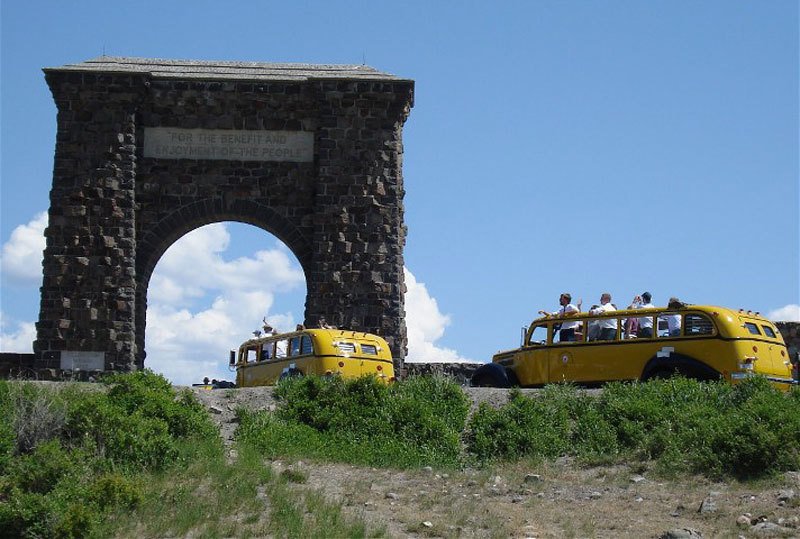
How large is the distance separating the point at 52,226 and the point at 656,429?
55.1 feet

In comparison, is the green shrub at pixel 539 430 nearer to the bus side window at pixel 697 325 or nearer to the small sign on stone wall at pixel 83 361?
the bus side window at pixel 697 325

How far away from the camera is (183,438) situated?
1728cm

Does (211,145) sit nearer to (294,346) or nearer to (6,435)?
(294,346)

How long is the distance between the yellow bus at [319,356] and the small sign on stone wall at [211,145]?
6.01 metres

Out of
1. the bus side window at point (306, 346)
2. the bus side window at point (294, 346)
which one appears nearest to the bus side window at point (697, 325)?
the bus side window at point (306, 346)

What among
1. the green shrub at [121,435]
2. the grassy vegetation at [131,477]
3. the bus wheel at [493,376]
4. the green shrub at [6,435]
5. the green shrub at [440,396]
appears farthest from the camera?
the bus wheel at [493,376]

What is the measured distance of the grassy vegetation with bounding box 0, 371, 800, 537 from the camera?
14.2 m

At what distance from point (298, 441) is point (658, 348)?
638cm

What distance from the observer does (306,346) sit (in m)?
23.7

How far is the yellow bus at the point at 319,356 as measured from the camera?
23328 mm

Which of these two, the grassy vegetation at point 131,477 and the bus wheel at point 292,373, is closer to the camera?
the grassy vegetation at point 131,477

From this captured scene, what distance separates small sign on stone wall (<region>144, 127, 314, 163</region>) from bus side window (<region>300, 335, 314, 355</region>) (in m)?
7.66

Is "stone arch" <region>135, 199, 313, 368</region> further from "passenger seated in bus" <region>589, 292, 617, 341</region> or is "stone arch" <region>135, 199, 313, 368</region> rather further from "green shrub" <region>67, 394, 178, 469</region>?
"green shrub" <region>67, 394, 178, 469</region>

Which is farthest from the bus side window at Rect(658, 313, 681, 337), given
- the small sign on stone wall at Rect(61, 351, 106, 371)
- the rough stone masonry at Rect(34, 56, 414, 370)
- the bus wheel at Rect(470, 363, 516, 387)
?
the small sign on stone wall at Rect(61, 351, 106, 371)
